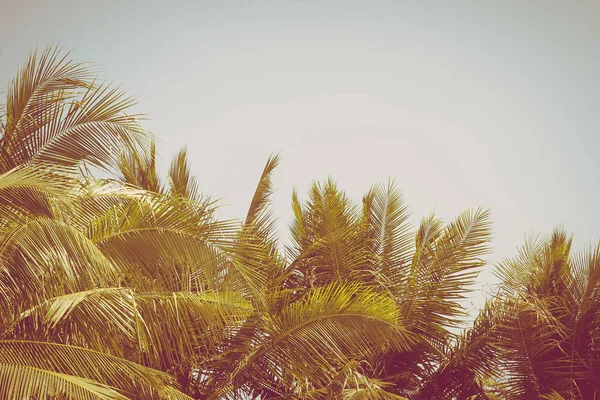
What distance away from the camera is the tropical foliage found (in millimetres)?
5734

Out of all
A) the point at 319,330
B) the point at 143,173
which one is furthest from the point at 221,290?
the point at 143,173

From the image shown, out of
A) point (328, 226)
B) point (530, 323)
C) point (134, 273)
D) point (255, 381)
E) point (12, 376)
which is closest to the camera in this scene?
point (12, 376)

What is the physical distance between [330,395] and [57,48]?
4713mm

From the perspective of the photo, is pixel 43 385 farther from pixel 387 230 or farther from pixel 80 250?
pixel 387 230

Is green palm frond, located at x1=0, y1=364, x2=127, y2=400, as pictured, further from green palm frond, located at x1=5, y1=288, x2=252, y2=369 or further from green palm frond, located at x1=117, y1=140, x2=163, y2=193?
green palm frond, located at x1=117, y1=140, x2=163, y2=193

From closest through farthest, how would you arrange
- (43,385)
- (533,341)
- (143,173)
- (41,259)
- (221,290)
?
(43,385) → (41,259) → (221,290) → (533,341) → (143,173)

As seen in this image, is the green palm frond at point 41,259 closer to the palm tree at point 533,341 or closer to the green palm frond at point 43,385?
the green palm frond at point 43,385

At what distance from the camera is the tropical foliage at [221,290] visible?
5.73m

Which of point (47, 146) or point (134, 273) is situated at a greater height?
point (47, 146)

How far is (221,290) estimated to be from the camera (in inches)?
299

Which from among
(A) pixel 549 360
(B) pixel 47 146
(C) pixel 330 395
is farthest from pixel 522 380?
(B) pixel 47 146

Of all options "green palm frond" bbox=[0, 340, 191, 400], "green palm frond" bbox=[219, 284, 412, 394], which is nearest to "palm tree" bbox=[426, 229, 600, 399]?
"green palm frond" bbox=[219, 284, 412, 394]

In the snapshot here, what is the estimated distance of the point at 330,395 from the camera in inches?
325

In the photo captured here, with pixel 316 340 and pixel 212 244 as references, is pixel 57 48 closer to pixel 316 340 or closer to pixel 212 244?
pixel 212 244
